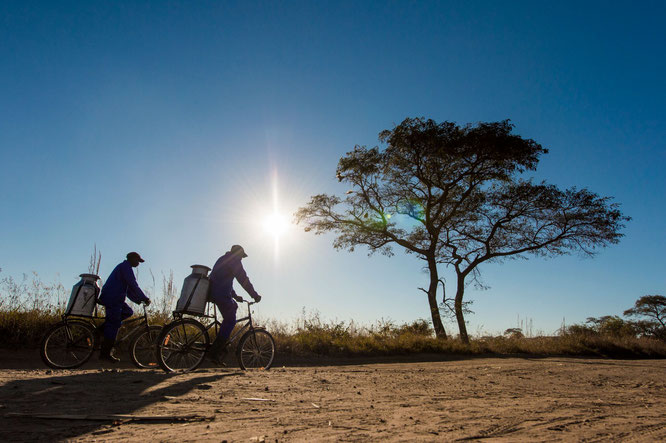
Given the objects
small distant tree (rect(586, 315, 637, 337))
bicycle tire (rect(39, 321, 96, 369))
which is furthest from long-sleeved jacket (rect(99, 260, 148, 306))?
small distant tree (rect(586, 315, 637, 337))

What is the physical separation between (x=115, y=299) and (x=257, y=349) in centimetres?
285

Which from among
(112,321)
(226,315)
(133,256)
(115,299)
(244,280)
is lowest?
(112,321)

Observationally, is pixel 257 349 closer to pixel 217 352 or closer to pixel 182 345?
pixel 217 352

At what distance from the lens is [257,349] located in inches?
318

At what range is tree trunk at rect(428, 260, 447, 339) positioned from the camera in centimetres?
1817

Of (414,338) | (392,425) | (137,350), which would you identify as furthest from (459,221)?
(392,425)

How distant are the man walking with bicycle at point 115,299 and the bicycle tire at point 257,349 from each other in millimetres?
2008

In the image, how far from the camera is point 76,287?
7461 mm

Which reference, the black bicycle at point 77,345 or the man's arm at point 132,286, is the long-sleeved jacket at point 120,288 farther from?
the black bicycle at point 77,345

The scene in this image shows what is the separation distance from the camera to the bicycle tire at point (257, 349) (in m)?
7.89

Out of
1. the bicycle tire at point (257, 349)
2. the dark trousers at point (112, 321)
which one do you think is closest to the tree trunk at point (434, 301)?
the bicycle tire at point (257, 349)

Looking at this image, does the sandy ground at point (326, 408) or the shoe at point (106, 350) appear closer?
the sandy ground at point (326, 408)

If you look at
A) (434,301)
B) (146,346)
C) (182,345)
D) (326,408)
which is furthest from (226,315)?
(434,301)

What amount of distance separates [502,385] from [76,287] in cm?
765
